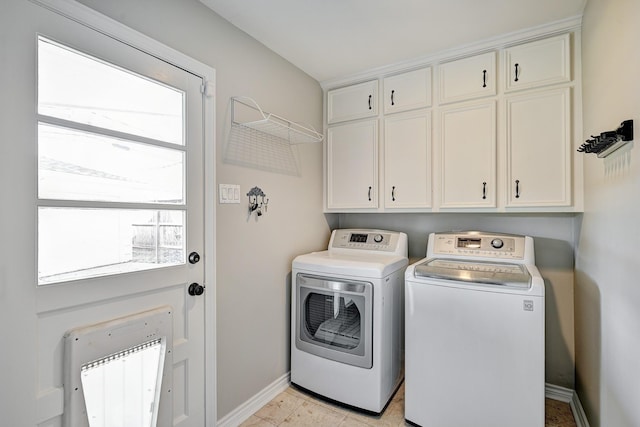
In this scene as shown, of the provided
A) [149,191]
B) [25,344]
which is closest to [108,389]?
[25,344]

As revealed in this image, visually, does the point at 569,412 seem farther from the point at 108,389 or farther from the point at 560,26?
the point at 108,389

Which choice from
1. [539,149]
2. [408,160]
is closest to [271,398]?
[408,160]

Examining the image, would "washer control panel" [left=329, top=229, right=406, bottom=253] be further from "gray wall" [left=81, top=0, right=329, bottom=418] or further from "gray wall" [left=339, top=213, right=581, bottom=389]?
"gray wall" [left=339, top=213, right=581, bottom=389]

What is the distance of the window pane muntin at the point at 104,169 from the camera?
45.9 inches

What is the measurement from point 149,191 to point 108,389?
0.87 metres

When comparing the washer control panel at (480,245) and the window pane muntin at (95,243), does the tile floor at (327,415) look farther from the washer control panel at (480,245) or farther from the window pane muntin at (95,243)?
the window pane muntin at (95,243)

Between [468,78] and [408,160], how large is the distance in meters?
0.68

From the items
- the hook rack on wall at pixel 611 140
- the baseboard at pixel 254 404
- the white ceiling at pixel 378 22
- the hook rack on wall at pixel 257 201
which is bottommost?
the baseboard at pixel 254 404

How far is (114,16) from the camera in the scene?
1345mm

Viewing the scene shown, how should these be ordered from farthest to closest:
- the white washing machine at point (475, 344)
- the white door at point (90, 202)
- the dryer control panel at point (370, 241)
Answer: the dryer control panel at point (370, 241), the white washing machine at point (475, 344), the white door at point (90, 202)

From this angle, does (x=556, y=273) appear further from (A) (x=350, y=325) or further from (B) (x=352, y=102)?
(B) (x=352, y=102)

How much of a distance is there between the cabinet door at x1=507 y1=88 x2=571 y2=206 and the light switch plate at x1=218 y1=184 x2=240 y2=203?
176cm

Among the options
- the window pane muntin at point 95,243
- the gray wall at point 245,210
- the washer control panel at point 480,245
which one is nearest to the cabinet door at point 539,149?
the washer control panel at point 480,245

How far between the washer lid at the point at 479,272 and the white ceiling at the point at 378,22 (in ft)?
4.89
